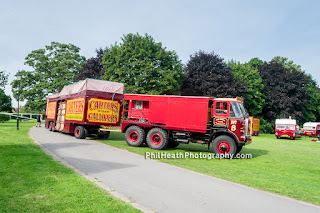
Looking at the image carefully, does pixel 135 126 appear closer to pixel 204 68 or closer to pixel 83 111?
pixel 83 111

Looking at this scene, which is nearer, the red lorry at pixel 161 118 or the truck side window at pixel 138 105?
the red lorry at pixel 161 118

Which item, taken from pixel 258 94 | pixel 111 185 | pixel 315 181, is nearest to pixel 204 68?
pixel 258 94

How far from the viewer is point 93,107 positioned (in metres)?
16.2

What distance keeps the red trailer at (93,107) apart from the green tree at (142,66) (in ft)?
45.4

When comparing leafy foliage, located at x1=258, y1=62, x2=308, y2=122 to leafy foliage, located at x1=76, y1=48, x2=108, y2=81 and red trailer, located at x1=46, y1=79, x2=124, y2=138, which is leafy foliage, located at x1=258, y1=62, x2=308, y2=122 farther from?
red trailer, located at x1=46, y1=79, x2=124, y2=138

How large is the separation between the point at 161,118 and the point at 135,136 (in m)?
1.98

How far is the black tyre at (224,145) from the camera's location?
11.4 metres

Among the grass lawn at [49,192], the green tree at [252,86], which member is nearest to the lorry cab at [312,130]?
the green tree at [252,86]

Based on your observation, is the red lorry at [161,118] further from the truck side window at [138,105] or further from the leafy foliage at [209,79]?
the leafy foliage at [209,79]

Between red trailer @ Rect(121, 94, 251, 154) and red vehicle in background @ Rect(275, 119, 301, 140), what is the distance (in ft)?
79.7

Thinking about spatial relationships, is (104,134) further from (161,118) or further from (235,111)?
(235,111)

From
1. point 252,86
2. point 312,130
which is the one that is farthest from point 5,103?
point 312,130

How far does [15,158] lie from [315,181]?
10.1 m

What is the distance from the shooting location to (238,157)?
12070 mm
